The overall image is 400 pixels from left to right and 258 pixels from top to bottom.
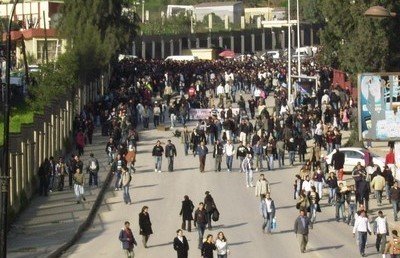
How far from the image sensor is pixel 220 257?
1275 inches

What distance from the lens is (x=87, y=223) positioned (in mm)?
40562

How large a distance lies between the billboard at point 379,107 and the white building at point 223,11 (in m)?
147

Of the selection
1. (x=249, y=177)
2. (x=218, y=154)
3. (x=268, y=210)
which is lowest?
(x=268, y=210)

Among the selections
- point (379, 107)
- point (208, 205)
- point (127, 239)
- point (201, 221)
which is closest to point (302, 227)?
point (201, 221)

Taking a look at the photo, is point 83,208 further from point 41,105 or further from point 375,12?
point 41,105

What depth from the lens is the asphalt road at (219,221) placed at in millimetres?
36031

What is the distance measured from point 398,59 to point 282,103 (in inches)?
281

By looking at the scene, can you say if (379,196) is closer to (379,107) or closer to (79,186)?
(379,107)

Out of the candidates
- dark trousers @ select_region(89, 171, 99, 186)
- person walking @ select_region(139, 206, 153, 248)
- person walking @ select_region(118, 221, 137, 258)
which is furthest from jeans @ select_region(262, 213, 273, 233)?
dark trousers @ select_region(89, 171, 99, 186)

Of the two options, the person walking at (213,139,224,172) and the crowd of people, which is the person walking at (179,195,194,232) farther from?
the person walking at (213,139,224,172)

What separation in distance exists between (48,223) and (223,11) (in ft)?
516

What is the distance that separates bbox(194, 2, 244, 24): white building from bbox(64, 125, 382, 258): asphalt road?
462 feet

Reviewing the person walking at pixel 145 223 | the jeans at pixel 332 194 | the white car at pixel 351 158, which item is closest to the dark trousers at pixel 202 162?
the white car at pixel 351 158

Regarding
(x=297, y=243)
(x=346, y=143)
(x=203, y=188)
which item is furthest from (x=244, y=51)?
(x=297, y=243)
